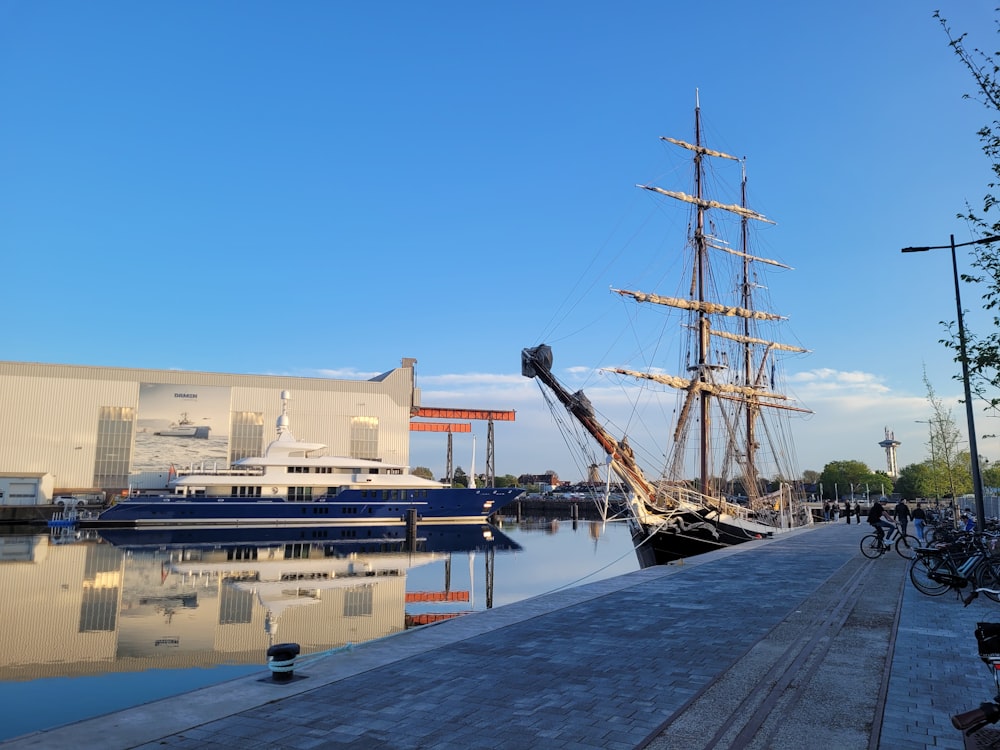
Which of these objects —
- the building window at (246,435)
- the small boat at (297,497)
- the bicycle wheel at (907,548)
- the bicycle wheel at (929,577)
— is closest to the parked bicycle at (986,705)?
the bicycle wheel at (929,577)

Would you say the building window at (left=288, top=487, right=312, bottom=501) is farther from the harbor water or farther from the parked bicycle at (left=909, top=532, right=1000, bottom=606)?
the parked bicycle at (left=909, top=532, right=1000, bottom=606)

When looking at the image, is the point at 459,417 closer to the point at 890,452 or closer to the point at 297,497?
the point at 297,497

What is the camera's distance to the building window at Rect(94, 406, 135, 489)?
58688mm

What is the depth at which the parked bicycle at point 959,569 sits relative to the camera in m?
11.8

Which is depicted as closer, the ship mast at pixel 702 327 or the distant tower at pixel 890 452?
the ship mast at pixel 702 327

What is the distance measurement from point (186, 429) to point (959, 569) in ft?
203

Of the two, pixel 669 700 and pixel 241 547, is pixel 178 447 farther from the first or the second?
pixel 669 700

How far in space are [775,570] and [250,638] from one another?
511 inches

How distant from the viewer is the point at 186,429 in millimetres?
60938

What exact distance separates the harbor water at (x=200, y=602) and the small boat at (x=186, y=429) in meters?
21.5

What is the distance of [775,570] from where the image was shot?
17.1 metres

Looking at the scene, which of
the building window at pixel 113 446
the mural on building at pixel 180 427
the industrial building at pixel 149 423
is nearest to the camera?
the industrial building at pixel 149 423

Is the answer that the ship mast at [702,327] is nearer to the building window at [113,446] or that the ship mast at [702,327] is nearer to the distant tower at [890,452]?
the building window at [113,446]

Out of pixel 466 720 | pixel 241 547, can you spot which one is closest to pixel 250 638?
pixel 466 720
